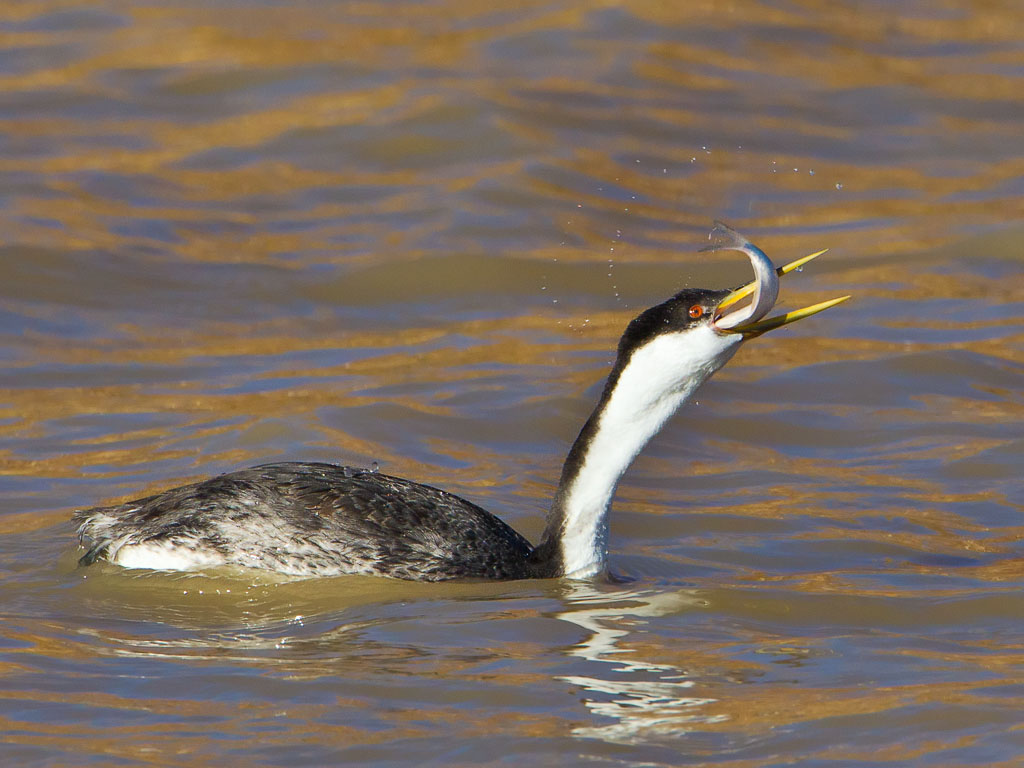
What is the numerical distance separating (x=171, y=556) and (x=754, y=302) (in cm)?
253

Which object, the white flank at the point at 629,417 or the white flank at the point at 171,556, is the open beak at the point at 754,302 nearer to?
the white flank at the point at 629,417

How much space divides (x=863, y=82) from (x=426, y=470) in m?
9.28

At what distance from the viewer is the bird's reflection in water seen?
17.8 ft

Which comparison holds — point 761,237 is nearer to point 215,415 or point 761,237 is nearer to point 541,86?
point 541,86

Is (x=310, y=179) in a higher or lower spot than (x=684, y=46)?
lower

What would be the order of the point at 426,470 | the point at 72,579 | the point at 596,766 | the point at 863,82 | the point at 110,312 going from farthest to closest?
the point at 863,82 < the point at 110,312 < the point at 426,470 < the point at 72,579 < the point at 596,766

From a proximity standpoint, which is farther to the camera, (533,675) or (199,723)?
(533,675)

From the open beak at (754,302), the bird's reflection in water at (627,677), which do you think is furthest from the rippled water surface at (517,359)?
the open beak at (754,302)

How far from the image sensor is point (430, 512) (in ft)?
23.2

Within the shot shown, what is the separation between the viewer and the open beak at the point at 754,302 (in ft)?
21.0

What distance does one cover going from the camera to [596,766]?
5160mm

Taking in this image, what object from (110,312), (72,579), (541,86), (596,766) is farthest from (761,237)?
(596,766)

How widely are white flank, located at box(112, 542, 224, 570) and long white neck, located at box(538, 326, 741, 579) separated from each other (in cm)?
140

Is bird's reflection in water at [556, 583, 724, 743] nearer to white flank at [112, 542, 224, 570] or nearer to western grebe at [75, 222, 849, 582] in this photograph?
western grebe at [75, 222, 849, 582]
